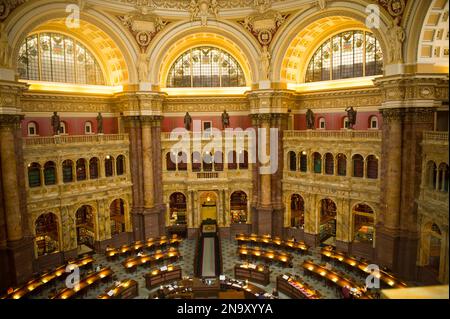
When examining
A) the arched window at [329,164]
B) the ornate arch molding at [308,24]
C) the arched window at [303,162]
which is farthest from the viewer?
the arched window at [303,162]

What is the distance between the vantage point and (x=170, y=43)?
1124 inches

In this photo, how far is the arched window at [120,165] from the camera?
29203mm

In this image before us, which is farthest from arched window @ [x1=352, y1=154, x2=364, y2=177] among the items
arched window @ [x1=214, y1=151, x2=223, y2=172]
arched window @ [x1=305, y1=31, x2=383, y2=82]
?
arched window @ [x1=214, y1=151, x2=223, y2=172]

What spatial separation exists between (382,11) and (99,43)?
898 inches

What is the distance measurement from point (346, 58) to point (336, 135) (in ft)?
23.5

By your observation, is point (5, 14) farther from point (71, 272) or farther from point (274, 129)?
point (274, 129)

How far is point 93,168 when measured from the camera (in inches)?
1107

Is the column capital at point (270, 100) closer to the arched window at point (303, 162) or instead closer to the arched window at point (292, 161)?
the arched window at point (292, 161)

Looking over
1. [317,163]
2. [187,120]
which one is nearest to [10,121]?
[187,120]

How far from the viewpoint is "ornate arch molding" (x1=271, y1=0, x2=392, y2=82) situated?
21781mm

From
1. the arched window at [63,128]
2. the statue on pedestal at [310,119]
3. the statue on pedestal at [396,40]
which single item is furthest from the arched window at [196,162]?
the statue on pedestal at [396,40]

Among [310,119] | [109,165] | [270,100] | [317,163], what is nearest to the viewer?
[310,119]

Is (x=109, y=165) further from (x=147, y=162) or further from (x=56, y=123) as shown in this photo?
(x=56, y=123)

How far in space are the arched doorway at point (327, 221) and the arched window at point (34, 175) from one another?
2395 centimetres
